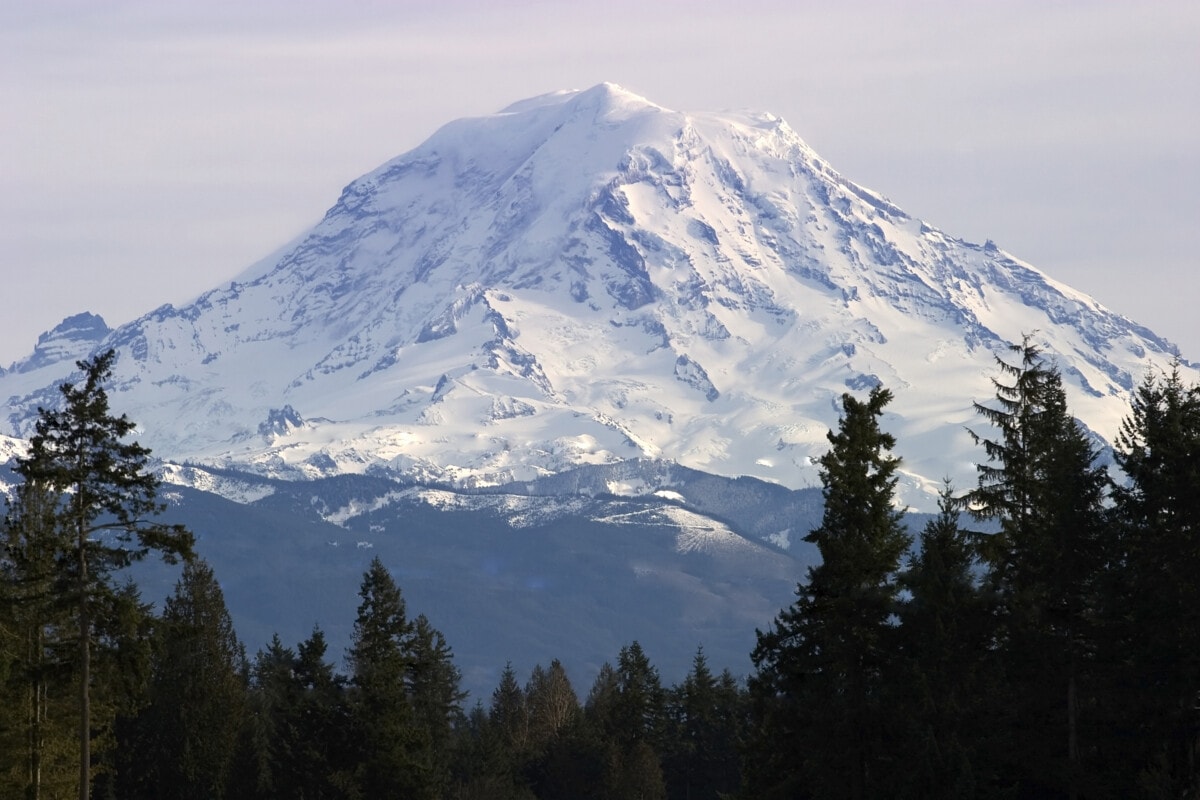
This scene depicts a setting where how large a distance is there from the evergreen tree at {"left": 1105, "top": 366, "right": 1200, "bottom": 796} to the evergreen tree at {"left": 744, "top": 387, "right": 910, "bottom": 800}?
5922mm

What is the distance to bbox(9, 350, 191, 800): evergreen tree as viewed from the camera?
5016 cm

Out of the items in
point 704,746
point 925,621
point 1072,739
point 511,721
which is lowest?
point 1072,739

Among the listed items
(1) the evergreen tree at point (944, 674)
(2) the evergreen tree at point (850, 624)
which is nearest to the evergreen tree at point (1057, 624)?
(1) the evergreen tree at point (944, 674)

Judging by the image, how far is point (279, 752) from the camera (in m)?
82.8

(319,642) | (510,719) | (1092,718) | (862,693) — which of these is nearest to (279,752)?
(319,642)

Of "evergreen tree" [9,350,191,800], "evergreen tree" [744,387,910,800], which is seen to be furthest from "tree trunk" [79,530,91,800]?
"evergreen tree" [744,387,910,800]

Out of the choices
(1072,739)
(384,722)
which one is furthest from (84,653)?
(1072,739)

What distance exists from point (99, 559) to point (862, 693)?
2001 cm

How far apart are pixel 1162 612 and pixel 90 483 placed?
25643 mm

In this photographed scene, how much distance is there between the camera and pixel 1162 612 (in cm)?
5306

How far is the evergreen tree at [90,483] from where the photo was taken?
50.2 m

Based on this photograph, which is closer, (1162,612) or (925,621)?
(1162,612)

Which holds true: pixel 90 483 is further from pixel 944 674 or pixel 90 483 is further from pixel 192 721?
pixel 192 721

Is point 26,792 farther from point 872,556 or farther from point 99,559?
point 872,556
